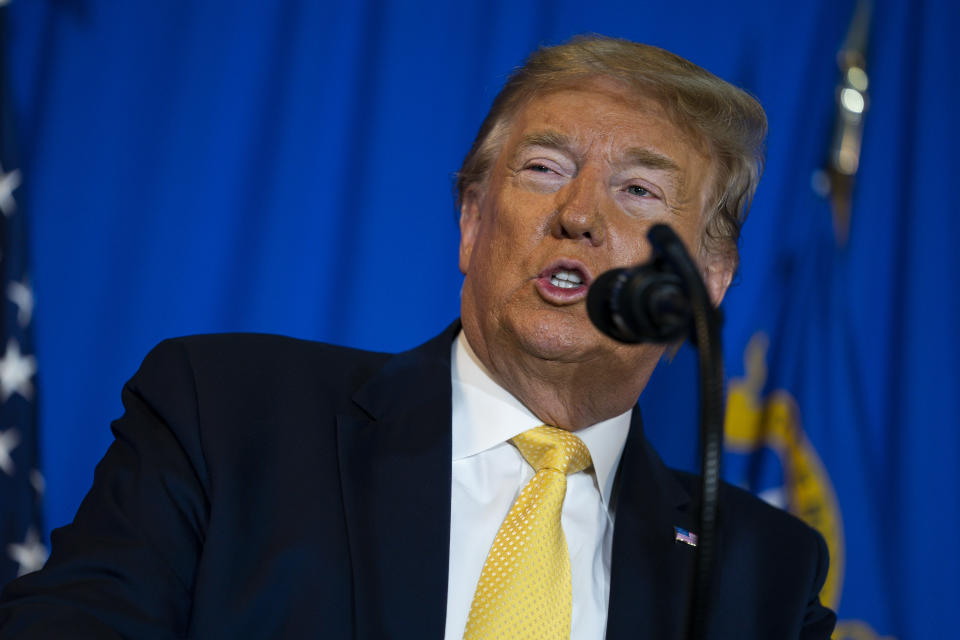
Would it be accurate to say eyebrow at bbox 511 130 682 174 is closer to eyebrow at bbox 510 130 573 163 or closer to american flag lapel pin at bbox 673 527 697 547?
eyebrow at bbox 510 130 573 163

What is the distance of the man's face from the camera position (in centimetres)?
151

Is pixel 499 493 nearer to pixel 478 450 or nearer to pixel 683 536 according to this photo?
pixel 478 450

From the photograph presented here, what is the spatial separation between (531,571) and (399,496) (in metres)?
0.21

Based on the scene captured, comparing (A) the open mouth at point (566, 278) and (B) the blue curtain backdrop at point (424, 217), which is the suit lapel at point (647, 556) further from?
(B) the blue curtain backdrop at point (424, 217)

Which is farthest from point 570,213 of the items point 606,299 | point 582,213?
point 606,299

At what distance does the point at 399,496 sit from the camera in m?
1.36

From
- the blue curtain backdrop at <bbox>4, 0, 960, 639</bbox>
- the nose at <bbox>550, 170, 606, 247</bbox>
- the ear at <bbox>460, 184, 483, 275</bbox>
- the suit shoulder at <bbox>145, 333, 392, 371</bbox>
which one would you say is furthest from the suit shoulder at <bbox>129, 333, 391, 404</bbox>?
the blue curtain backdrop at <bbox>4, 0, 960, 639</bbox>

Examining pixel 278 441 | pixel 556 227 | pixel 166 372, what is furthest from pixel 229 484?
pixel 556 227

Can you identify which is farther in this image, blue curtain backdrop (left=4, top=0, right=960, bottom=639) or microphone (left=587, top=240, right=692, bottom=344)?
blue curtain backdrop (left=4, top=0, right=960, bottom=639)

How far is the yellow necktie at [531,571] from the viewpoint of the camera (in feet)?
4.25

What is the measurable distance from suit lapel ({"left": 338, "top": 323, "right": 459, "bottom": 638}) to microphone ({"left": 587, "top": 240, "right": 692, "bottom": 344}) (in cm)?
52

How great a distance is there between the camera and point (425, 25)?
2.50 metres

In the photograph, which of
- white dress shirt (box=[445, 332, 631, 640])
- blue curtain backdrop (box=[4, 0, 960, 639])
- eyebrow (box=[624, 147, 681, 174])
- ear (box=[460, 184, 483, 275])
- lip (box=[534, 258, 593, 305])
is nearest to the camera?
white dress shirt (box=[445, 332, 631, 640])

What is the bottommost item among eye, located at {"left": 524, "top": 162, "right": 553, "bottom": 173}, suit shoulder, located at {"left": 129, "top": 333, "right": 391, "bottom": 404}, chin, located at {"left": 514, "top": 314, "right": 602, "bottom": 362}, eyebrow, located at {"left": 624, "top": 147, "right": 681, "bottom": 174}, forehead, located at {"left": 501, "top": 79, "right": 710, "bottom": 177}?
suit shoulder, located at {"left": 129, "top": 333, "right": 391, "bottom": 404}
